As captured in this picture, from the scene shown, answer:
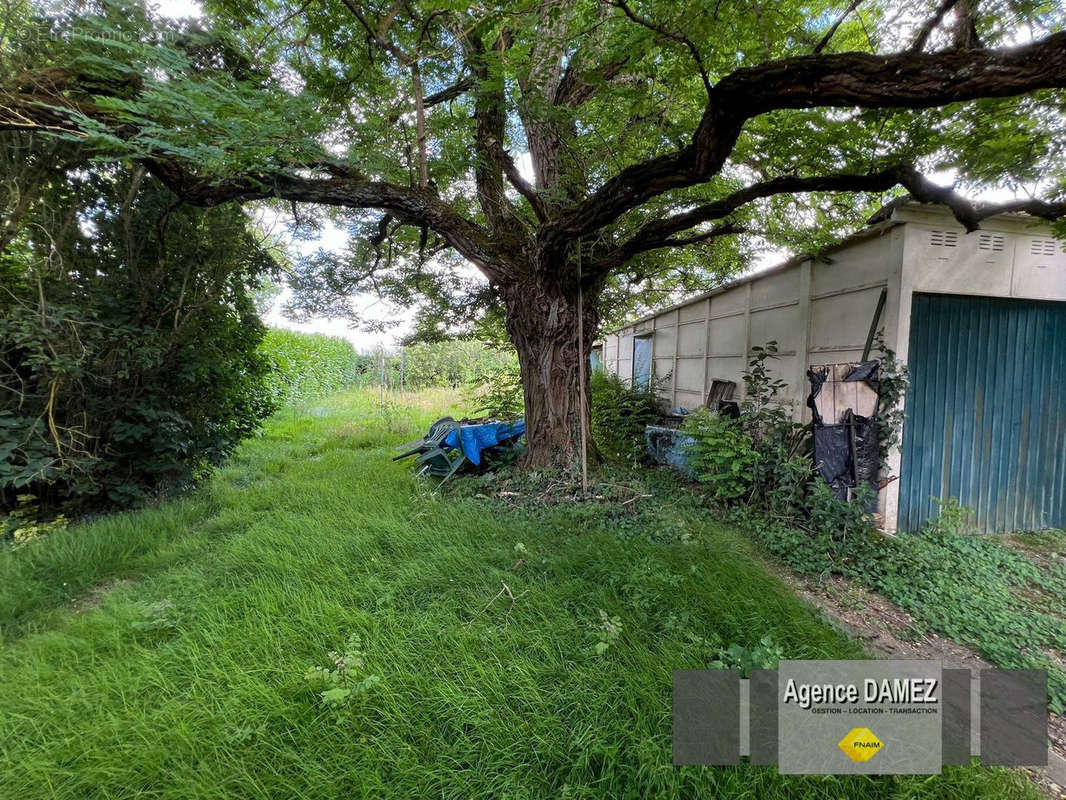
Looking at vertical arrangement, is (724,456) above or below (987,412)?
below

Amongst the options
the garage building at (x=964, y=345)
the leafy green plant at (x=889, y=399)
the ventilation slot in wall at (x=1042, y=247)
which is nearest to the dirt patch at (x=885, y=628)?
the leafy green plant at (x=889, y=399)

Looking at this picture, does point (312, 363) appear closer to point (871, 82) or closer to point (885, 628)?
point (871, 82)

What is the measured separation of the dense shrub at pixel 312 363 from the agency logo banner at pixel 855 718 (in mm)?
9069

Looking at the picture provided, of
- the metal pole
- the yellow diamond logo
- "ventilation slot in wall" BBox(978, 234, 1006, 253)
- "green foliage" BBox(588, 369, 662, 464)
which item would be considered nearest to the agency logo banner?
the yellow diamond logo

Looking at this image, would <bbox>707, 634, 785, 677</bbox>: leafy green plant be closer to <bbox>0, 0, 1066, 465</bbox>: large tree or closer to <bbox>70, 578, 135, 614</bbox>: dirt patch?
<bbox>0, 0, 1066, 465</bbox>: large tree

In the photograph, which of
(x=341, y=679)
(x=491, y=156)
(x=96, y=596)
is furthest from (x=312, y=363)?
(x=341, y=679)

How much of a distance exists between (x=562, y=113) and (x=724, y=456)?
9.93ft

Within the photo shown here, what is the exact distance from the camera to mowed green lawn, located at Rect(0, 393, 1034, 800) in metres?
1.22

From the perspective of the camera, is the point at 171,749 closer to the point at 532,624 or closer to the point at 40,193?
the point at 532,624

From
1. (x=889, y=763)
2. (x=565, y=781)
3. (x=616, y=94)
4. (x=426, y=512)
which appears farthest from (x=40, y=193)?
(x=889, y=763)

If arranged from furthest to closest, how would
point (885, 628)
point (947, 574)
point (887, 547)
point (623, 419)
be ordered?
1. point (623, 419)
2. point (887, 547)
3. point (947, 574)
4. point (885, 628)

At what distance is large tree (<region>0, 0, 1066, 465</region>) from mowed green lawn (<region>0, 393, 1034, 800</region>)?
6.18ft

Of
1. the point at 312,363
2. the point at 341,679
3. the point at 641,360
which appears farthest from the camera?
the point at 312,363

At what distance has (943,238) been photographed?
10.1 feet
